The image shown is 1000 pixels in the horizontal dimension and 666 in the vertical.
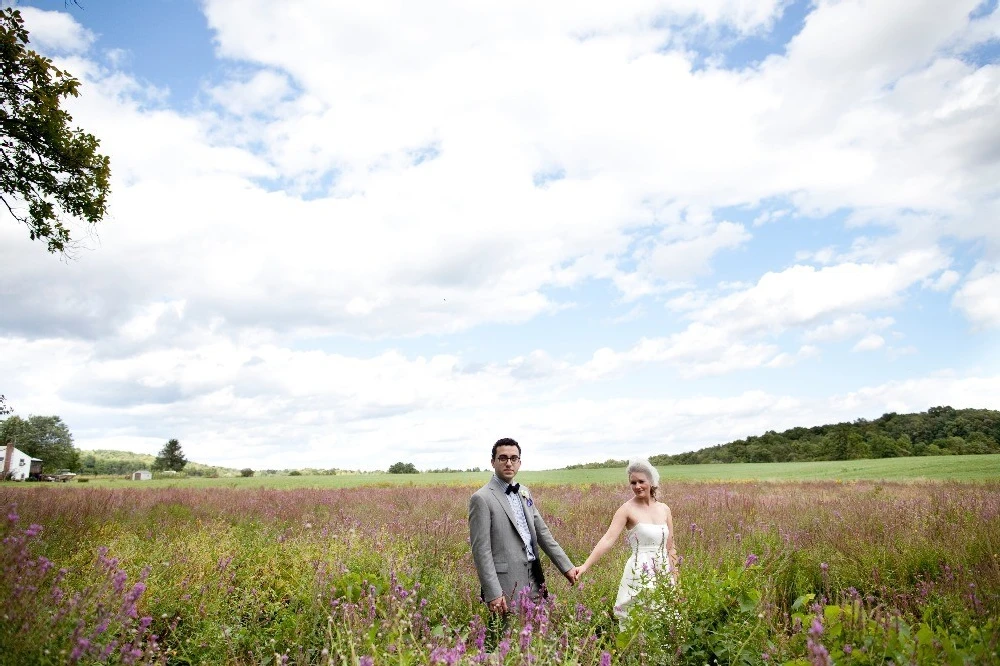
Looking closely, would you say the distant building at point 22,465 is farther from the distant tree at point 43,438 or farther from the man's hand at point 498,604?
the man's hand at point 498,604

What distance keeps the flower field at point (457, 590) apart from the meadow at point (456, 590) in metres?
0.03

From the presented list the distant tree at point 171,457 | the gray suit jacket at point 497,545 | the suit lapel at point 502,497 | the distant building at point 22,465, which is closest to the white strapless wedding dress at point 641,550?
the gray suit jacket at point 497,545

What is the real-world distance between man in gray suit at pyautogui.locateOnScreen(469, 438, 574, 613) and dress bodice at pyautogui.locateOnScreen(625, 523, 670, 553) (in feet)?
2.47

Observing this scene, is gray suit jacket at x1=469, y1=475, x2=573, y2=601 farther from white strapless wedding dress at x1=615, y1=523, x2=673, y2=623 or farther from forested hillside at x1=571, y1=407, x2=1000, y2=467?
forested hillside at x1=571, y1=407, x2=1000, y2=467

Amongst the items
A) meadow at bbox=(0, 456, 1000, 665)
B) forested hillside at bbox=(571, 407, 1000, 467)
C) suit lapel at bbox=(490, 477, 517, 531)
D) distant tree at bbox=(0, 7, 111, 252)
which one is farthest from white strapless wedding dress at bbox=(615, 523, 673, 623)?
forested hillside at bbox=(571, 407, 1000, 467)

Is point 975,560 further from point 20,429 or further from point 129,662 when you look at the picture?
point 20,429

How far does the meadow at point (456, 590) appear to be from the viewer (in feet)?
10.6

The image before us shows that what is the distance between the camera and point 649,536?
16.8 ft

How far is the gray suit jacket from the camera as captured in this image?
4.27 meters

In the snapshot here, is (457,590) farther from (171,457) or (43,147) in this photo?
(171,457)

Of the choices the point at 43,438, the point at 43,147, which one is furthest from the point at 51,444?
the point at 43,147

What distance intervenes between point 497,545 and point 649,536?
148 centimetres

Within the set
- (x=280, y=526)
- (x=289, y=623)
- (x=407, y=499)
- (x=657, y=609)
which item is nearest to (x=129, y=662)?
(x=289, y=623)

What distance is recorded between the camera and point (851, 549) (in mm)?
7113
